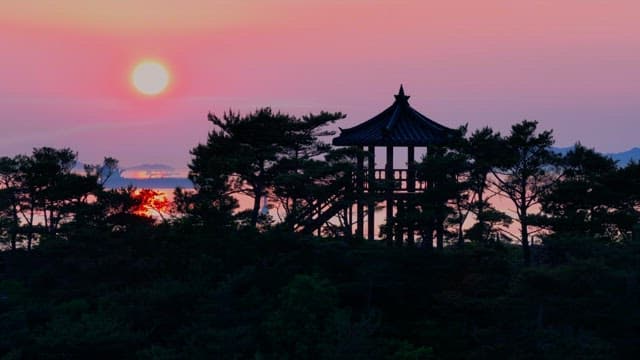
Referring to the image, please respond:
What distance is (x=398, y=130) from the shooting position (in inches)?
1539

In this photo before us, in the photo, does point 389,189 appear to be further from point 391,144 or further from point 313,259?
point 313,259

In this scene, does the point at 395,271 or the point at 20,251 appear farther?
the point at 20,251

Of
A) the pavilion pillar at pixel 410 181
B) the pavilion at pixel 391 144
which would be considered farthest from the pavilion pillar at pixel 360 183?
the pavilion pillar at pixel 410 181

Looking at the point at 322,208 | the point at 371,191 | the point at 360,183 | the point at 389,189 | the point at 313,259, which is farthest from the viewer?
the point at 322,208

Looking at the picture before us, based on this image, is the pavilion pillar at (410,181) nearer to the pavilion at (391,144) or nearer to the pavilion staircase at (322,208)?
the pavilion at (391,144)

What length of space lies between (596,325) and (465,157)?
8.84m

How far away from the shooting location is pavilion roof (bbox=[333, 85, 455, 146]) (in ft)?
126

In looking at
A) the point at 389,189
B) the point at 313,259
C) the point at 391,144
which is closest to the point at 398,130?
the point at 391,144

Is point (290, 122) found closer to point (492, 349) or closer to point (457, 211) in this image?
point (457, 211)

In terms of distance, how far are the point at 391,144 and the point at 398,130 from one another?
90cm

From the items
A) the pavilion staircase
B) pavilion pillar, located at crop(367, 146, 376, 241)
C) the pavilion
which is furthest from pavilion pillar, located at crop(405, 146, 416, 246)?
the pavilion staircase

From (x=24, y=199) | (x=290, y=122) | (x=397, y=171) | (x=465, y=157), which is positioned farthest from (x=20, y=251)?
(x=465, y=157)

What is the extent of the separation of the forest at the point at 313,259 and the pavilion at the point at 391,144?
48 centimetres

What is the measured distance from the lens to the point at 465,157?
37.5m
